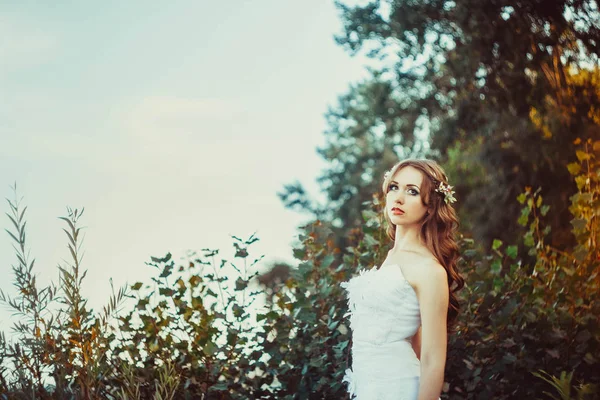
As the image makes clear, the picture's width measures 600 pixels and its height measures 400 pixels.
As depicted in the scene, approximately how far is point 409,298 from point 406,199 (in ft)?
1.52

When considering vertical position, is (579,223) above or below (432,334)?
above

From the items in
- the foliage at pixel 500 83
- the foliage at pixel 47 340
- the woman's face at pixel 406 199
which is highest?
the foliage at pixel 500 83

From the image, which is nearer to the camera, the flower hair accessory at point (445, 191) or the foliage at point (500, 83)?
the flower hair accessory at point (445, 191)

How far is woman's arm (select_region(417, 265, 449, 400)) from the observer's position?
2.64m

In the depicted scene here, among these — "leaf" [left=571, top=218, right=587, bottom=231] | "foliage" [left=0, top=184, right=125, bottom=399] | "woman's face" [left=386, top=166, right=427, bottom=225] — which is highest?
"leaf" [left=571, top=218, right=587, bottom=231]

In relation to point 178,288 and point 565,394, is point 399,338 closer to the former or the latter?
point 565,394

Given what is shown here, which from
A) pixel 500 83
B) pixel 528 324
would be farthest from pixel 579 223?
pixel 500 83

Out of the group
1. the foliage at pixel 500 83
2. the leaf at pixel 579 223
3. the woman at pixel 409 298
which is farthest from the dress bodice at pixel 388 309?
the foliage at pixel 500 83

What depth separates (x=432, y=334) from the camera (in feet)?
8.68

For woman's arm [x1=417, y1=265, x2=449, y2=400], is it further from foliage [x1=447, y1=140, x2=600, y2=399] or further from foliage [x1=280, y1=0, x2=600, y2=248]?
foliage [x1=280, y1=0, x2=600, y2=248]

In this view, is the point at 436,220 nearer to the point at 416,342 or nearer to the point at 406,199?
the point at 406,199

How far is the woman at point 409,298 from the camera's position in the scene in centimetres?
268

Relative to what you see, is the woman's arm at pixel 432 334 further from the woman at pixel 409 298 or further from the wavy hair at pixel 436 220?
the wavy hair at pixel 436 220

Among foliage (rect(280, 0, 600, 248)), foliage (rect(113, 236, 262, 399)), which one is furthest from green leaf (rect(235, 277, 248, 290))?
foliage (rect(280, 0, 600, 248))
